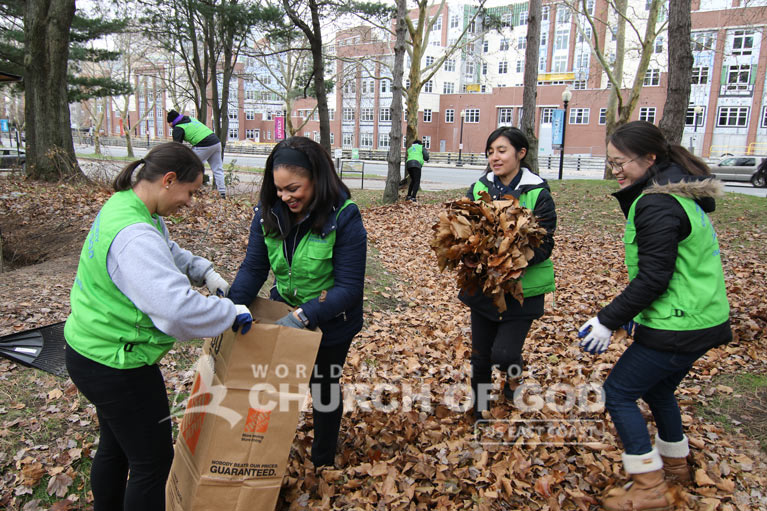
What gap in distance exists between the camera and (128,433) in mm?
2207

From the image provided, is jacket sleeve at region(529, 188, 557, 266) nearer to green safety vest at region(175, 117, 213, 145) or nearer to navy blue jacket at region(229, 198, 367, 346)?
navy blue jacket at region(229, 198, 367, 346)

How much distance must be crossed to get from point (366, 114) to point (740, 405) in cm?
6731

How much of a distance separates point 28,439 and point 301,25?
13293 millimetres

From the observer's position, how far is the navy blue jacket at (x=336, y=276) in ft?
8.45

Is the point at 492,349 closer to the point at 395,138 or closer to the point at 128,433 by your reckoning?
the point at 128,433

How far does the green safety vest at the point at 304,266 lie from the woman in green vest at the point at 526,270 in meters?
1.01

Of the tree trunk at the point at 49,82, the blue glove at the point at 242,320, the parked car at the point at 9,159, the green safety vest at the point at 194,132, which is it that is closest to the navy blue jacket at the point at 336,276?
the blue glove at the point at 242,320

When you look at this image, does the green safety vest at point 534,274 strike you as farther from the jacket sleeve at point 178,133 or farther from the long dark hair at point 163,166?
the jacket sleeve at point 178,133

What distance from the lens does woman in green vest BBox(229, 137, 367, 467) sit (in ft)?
8.34

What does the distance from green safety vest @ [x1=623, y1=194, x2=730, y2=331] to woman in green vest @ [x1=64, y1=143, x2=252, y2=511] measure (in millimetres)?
1909

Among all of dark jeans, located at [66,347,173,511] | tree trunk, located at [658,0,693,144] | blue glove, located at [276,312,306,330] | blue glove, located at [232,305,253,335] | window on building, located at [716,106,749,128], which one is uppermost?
window on building, located at [716,106,749,128]

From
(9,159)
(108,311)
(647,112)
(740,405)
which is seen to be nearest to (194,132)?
(108,311)

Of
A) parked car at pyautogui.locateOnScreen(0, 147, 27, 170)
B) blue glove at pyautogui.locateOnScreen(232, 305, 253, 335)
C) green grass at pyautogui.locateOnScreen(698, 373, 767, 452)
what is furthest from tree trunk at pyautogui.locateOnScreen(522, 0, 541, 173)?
parked car at pyautogui.locateOnScreen(0, 147, 27, 170)

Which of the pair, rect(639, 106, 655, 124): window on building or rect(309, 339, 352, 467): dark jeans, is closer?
rect(309, 339, 352, 467): dark jeans
